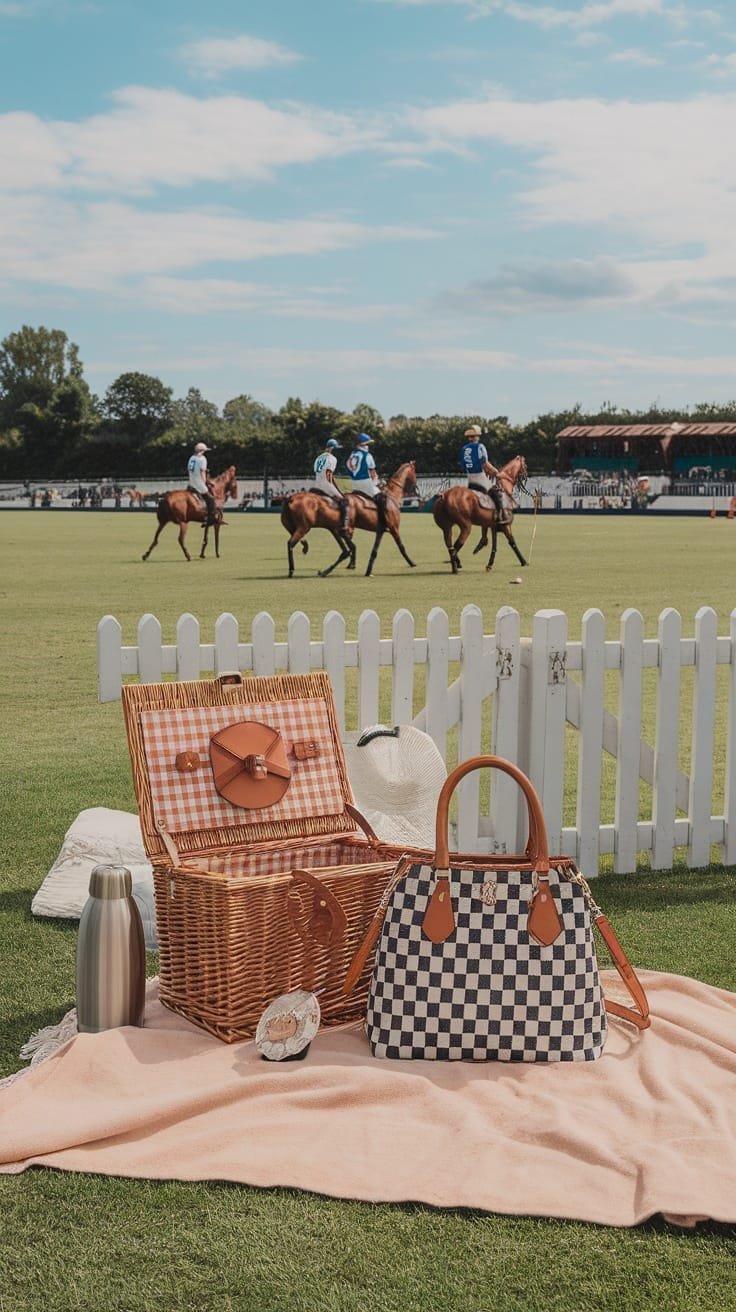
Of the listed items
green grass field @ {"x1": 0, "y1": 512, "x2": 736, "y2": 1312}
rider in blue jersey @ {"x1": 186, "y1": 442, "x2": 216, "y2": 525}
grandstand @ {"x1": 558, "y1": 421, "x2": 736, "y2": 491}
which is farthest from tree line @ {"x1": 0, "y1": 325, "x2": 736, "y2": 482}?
green grass field @ {"x1": 0, "y1": 512, "x2": 736, "y2": 1312}

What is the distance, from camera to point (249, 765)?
4.56m

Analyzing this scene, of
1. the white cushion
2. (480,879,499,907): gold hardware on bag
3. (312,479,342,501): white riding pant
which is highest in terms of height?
(312,479,342,501): white riding pant

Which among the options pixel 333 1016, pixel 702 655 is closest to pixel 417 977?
pixel 333 1016

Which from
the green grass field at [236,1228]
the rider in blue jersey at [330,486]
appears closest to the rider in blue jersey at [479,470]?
the rider in blue jersey at [330,486]

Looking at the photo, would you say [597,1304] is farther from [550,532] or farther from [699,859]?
[550,532]

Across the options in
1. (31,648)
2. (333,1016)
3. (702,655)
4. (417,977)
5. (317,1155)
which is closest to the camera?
(317,1155)

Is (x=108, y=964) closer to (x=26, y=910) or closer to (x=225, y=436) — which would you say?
(x=26, y=910)

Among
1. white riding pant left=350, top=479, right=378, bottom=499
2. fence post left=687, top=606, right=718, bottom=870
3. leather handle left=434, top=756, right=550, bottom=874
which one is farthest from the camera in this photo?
white riding pant left=350, top=479, right=378, bottom=499

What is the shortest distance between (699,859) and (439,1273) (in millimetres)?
3558

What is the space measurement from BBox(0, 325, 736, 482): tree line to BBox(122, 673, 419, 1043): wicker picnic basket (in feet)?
208

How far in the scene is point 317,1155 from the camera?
3.39 meters

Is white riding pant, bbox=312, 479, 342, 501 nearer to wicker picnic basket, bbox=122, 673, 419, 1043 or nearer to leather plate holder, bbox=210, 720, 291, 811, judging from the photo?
wicker picnic basket, bbox=122, 673, 419, 1043

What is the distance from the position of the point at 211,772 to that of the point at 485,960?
1.18 metres

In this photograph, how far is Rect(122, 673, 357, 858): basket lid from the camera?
450 cm
